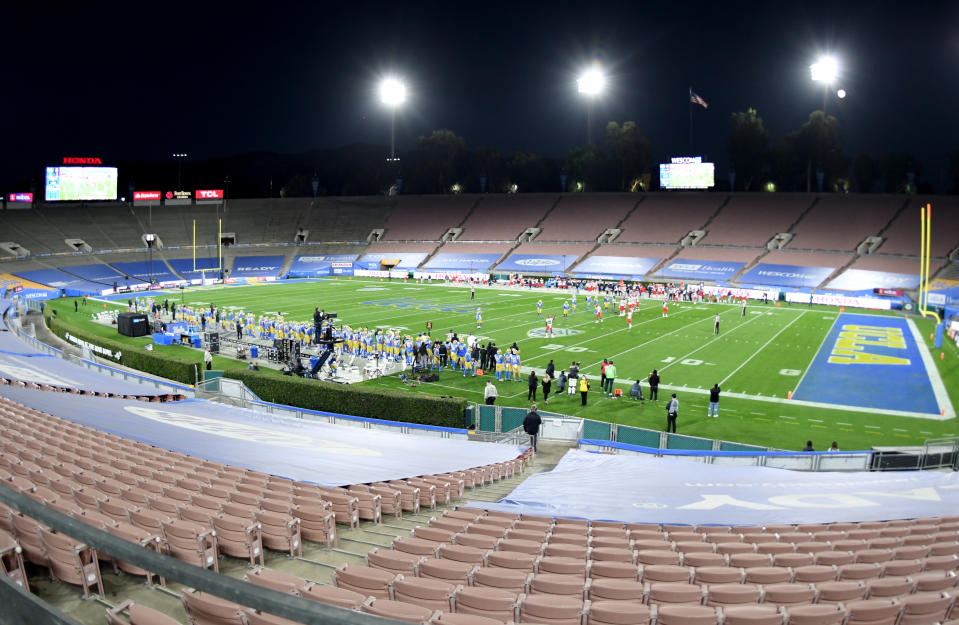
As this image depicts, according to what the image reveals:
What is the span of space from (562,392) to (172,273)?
5258 centimetres

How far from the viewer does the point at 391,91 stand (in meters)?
69.0

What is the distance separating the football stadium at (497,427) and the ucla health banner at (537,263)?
0.41 meters

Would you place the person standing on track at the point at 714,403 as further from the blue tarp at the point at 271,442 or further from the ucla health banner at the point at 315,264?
the ucla health banner at the point at 315,264

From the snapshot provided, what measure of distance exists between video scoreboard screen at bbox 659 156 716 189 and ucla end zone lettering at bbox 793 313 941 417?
37.6 m

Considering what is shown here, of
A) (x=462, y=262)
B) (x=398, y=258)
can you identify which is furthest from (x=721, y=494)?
(x=398, y=258)

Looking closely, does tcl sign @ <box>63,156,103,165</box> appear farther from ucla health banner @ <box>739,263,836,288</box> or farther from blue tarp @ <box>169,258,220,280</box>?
ucla health banner @ <box>739,263,836,288</box>

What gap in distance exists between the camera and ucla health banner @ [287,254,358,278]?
236 feet

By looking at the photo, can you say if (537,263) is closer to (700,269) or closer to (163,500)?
(700,269)

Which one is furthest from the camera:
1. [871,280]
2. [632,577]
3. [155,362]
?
[871,280]

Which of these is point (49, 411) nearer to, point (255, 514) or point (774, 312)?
point (255, 514)

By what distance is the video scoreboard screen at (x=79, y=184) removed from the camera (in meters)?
68.8

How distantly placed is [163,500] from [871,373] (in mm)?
28005

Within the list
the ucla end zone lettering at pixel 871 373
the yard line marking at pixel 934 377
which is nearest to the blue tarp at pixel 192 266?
the ucla end zone lettering at pixel 871 373

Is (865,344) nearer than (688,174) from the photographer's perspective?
Yes
